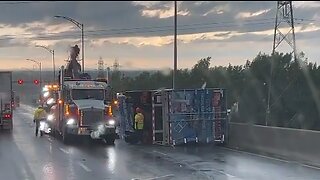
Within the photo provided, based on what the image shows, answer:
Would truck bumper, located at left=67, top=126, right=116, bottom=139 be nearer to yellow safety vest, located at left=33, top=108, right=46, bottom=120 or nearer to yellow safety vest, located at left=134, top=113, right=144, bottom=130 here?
yellow safety vest, located at left=134, top=113, right=144, bottom=130

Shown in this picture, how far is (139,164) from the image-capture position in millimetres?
17609

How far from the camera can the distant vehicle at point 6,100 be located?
115 feet

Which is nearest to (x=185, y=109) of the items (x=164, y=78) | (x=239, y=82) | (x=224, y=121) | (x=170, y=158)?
(x=224, y=121)

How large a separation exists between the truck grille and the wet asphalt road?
1.71 m

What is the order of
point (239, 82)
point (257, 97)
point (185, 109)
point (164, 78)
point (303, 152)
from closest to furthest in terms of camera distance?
1. point (303, 152)
2. point (185, 109)
3. point (257, 97)
4. point (239, 82)
5. point (164, 78)

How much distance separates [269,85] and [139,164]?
32773mm

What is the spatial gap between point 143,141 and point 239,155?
702cm

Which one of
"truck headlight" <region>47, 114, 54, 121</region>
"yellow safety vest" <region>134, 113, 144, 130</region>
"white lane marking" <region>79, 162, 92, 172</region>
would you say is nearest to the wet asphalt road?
"white lane marking" <region>79, 162, 92, 172</region>

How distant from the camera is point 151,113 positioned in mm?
25344

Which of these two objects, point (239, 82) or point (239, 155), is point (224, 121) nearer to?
point (239, 155)

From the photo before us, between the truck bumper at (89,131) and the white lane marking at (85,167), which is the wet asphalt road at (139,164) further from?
the truck bumper at (89,131)

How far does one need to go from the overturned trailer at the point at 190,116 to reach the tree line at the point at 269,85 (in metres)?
20.5

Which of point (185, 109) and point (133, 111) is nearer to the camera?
point (185, 109)

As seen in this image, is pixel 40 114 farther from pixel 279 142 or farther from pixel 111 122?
pixel 279 142
